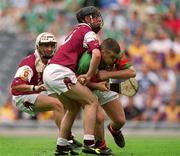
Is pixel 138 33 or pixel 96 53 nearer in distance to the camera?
pixel 96 53

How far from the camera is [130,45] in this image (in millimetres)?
23406

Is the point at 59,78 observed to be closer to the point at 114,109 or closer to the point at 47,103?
the point at 114,109

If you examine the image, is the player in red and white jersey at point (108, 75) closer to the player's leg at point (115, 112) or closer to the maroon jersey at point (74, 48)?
the player's leg at point (115, 112)

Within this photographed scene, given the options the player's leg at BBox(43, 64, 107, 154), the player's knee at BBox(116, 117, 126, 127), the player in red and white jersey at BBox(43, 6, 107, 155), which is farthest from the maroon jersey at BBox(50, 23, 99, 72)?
the player's knee at BBox(116, 117, 126, 127)

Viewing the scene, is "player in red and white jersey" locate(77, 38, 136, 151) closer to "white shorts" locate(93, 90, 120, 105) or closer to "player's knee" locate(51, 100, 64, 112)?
"white shorts" locate(93, 90, 120, 105)

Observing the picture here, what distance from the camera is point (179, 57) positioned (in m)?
23.0

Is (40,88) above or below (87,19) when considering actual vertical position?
below

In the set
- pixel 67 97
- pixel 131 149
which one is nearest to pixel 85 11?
pixel 67 97

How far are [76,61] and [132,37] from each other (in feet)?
39.0

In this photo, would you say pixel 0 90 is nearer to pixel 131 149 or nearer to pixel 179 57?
pixel 179 57

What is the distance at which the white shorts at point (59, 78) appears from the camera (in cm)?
1209

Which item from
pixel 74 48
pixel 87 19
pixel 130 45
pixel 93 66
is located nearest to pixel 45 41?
pixel 87 19

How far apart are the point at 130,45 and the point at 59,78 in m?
11.4

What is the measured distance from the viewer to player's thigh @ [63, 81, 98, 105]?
12047mm
